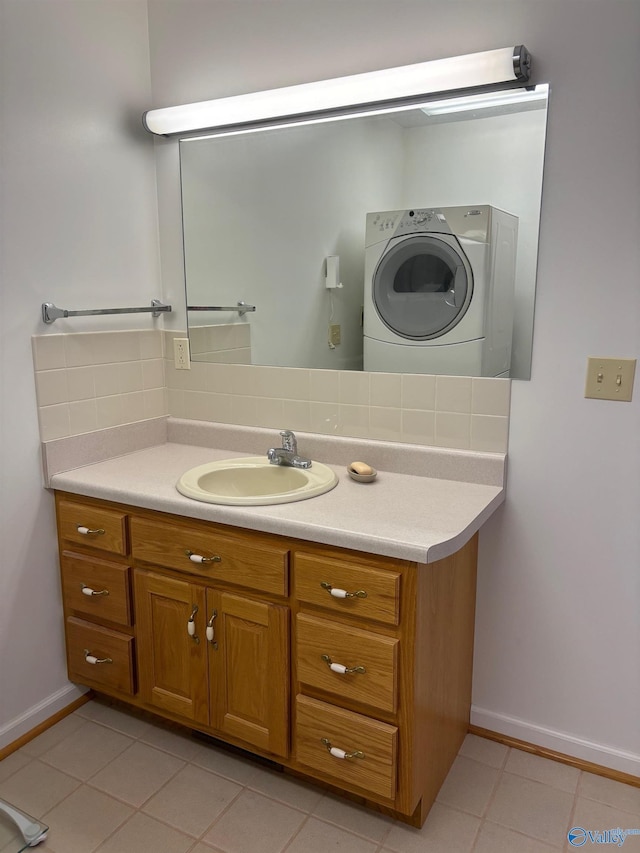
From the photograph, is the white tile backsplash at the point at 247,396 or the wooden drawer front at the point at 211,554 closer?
the wooden drawer front at the point at 211,554

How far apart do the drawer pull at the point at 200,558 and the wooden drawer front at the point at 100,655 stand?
1.35 ft

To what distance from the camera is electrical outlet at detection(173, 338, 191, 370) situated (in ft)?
7.96

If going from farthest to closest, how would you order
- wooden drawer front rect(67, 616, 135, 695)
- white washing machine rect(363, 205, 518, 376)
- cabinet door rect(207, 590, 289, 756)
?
wooden drawer front rect(67, 616, 135, 695) < white washing machine rect(363, 205, 518, 376) < cabinet door rect(207, 590, 289, 756)

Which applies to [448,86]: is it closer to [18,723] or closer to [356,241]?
[356,241]

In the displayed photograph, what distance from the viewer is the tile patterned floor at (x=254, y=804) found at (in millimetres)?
1696

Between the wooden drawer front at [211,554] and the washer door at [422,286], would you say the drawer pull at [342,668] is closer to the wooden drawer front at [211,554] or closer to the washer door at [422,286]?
the wooden drawer front at [211,554]

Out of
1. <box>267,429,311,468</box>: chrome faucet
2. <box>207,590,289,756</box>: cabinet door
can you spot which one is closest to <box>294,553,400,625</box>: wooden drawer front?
<box>207,590,289,756</box>: cabinet door

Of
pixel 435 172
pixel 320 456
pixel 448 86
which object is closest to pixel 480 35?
pixel 448 86

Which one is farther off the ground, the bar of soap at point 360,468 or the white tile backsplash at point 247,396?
the white tile backsplash at point 247,396

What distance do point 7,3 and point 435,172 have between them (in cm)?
126

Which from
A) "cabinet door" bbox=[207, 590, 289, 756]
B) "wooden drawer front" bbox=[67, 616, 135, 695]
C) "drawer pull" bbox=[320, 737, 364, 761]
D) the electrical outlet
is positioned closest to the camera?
"drawer pull" bbox=[320, 737, 364, 761]

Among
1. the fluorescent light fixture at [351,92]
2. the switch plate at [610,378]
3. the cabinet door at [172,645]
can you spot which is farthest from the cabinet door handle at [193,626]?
the fluorescent light fixture at [351,92]

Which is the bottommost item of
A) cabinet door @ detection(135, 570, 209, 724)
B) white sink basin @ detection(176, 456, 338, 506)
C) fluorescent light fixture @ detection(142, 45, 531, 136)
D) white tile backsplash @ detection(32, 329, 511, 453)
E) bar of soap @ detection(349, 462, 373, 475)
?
cabinet door @ detection(135, 570, 209, 724)

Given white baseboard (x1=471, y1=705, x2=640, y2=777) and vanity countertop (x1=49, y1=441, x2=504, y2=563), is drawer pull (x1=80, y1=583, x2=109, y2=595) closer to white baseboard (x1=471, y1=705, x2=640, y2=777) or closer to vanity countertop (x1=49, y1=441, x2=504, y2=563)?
vanity countertop (x1=49, y1=441, x2=504, y2=563)
